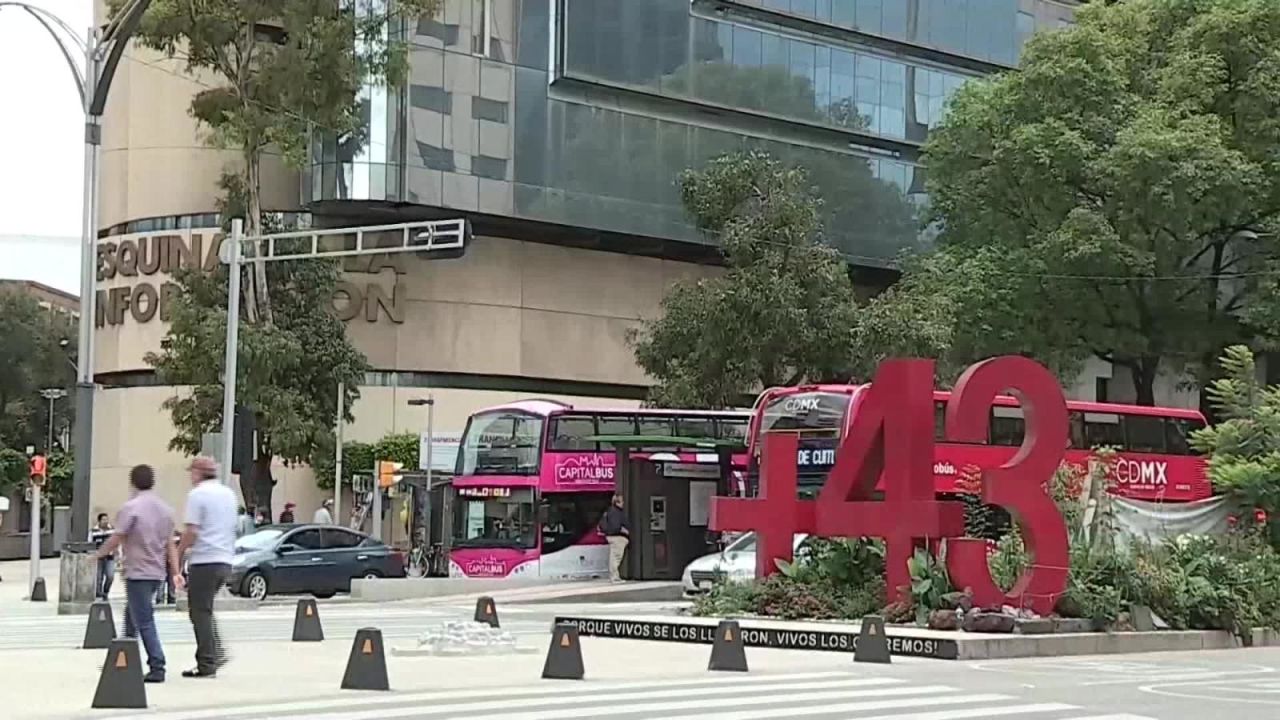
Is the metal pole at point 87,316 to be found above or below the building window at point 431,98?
below

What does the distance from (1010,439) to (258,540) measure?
15.1 metres

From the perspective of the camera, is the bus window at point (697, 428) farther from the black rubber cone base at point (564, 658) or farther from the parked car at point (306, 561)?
the black rubber cone base at point (564, 658)

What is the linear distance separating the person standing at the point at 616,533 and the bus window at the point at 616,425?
4.78 ft

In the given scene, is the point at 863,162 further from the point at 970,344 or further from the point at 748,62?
the point at 970,344

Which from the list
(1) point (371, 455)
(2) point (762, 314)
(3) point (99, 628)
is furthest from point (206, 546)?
(1) point (371, 455)

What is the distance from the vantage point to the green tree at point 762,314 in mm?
41438

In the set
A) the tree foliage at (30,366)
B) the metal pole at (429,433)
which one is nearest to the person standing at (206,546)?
the metal pole at (429,433)

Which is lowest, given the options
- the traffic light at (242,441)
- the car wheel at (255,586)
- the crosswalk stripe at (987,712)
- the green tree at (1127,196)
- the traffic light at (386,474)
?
the car wheel at (255,586)

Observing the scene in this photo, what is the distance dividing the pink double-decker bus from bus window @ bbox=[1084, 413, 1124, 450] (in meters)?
7.44

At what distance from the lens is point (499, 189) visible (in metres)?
50.2

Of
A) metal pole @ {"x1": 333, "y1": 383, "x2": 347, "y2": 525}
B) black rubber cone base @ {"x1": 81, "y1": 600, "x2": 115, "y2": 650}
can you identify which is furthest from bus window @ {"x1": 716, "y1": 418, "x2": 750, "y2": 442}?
black rubber cone base @ {"x1": 81, "y1": 600, "x2": 115, "y2": 650}

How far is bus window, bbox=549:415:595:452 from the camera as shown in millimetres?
37250

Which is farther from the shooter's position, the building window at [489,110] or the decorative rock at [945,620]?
the building window at [489,110]

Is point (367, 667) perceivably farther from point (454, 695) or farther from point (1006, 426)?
point (1006, 426)
